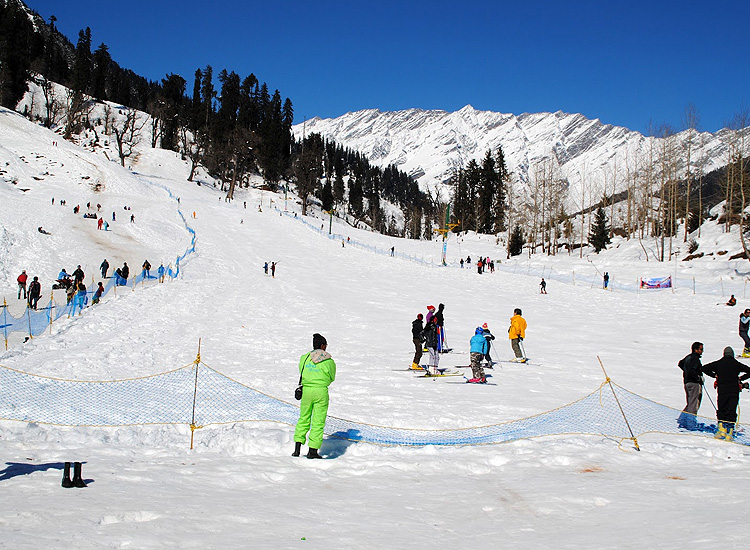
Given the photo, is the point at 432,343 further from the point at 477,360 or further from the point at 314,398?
the point at 314,398

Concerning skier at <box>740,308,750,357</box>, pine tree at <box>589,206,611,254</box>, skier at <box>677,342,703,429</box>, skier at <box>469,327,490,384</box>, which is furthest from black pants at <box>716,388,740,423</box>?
pine tree at <box>589,206,611,254</box>

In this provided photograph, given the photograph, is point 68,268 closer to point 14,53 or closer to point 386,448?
point 386,448

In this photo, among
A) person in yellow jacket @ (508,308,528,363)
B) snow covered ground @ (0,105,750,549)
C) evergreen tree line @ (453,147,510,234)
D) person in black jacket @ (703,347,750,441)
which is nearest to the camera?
snow covered ground @ (0,105,750,549)

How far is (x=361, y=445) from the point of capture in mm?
7508

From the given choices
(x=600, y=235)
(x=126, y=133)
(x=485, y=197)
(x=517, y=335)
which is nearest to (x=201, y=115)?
(x=126, y=133)

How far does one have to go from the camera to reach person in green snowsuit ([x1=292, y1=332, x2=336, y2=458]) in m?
6.83

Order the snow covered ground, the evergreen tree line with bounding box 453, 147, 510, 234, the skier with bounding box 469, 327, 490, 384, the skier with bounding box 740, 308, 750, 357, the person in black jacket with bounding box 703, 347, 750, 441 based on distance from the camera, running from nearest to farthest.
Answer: the snow covered ground
the person in black jacket with bounding box 703, 347, 750, 441
the skier with bounding box 469, 327, 490, 384
the skier with bounding box 740, 308, 750, 357
the evergreen tree line with bounding box 453, 147, 510, 234

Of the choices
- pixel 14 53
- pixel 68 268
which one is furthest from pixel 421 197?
pixel 68 268

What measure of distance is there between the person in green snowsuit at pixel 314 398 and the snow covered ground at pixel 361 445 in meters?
0.34

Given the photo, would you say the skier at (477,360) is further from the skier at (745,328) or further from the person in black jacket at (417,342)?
the skier at (745,328)

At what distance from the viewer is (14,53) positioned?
95.9m

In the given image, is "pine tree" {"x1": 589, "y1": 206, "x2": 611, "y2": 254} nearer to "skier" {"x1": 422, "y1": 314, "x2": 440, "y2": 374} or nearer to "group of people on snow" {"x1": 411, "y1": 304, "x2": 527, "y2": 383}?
"group of people on snow" {"x1": 411, "y1": 304, "x2": 527, "y2": 383}

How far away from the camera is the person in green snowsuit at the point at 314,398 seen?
6832mm

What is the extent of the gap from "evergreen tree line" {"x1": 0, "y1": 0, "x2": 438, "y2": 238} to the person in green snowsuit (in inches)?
3186
